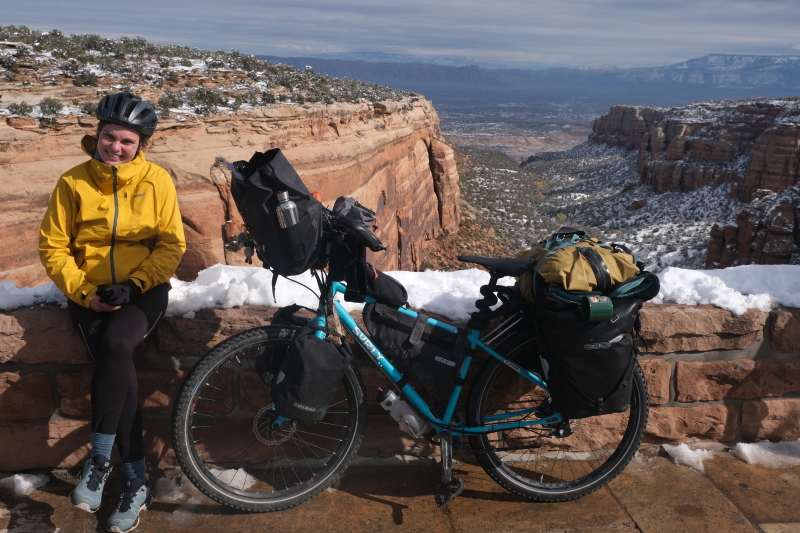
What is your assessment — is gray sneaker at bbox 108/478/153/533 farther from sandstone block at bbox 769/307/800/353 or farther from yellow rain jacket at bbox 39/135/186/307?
sandstone block at bbox 769/307/800/353

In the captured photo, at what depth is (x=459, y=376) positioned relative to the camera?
3.19 m

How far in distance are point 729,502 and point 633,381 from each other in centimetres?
86

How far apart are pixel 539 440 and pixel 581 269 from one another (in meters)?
1.32

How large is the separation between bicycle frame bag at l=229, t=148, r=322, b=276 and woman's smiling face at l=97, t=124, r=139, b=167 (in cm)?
78

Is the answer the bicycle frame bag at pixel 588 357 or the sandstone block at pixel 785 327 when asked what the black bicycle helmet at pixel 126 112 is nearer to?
the bicycle frame bag at pixel 588 357

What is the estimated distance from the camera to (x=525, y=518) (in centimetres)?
315

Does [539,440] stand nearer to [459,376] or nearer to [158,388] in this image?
[459,376]

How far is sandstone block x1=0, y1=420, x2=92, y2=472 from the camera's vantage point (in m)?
3.42

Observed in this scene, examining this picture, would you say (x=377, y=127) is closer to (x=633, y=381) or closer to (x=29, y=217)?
(x=29, y=217)

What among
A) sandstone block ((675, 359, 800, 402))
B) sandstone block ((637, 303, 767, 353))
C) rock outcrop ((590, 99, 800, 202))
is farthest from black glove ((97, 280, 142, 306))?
rock outcrop ((590, 99, 800, 202))

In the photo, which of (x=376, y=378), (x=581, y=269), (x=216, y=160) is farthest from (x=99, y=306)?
(x=216, y=160)

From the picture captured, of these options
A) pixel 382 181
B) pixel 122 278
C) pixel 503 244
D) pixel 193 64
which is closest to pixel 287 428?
pixel 122 278

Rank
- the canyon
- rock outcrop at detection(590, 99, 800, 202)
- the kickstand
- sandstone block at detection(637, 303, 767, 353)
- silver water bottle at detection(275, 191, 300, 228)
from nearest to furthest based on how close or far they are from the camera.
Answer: silver water bottle at detection(275, 191, 300, 228) < the kickstand < sandstone block at detection(637, 303, 767, 353) < the canyon < rock outcrop at detection(590, 99, 800, 202)

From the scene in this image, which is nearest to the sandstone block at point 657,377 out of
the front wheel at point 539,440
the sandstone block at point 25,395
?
the front wheel at point 539,440
